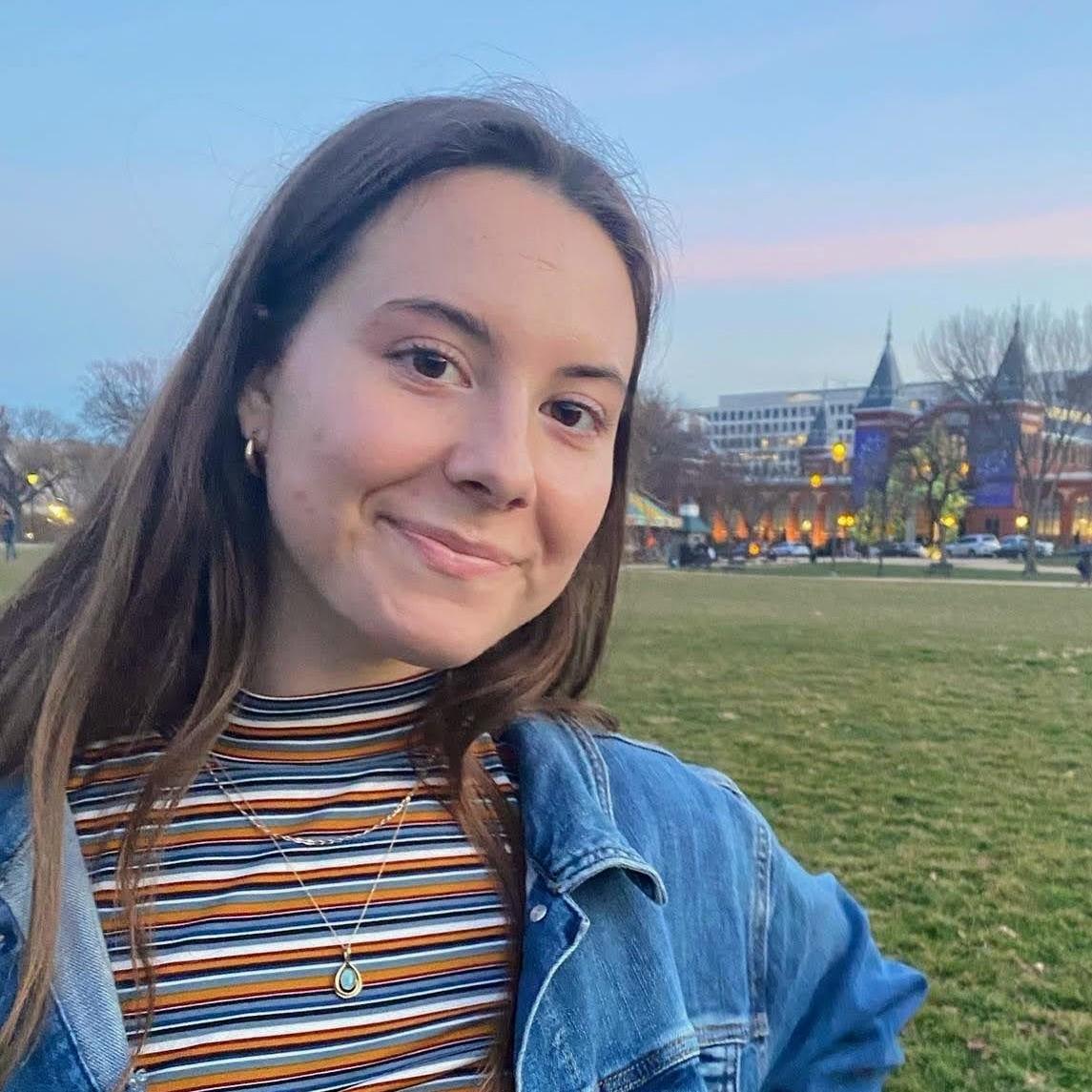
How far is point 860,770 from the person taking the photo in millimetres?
7332

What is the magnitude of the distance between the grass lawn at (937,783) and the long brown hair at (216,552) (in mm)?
652

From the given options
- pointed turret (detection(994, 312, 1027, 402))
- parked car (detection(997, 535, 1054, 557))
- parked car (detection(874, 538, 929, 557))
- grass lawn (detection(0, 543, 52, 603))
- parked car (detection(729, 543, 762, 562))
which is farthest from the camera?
parked car (detection(874, 538, 929, 557))

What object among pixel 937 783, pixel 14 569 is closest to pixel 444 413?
pixel 937 783

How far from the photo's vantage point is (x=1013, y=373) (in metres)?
43.2

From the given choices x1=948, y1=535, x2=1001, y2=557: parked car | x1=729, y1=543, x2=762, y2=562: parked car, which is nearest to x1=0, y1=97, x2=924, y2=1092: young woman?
x1=729, y1=543, x2=762, y2=562: parked car

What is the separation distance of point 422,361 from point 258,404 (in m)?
0.29

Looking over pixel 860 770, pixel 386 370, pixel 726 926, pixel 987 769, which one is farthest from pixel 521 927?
pixel 987 769

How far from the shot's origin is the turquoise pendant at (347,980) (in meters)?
1.33

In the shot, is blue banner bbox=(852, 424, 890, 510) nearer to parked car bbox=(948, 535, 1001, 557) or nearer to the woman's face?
parked car bbox=(948, 535, 1001, 557)

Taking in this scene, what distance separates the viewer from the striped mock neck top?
128 centimetres

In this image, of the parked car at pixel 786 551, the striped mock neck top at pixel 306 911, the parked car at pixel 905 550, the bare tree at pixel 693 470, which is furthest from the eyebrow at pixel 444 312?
the parked car at pixel 905 550

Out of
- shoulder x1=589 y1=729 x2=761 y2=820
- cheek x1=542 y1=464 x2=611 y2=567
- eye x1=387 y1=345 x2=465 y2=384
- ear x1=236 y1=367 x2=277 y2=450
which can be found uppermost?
eye x1=387 y1=345 x2=465 y2=384

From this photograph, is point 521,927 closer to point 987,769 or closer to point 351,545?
point 351,545

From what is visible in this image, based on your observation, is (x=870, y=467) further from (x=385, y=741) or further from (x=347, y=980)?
(x=347, y=980)
